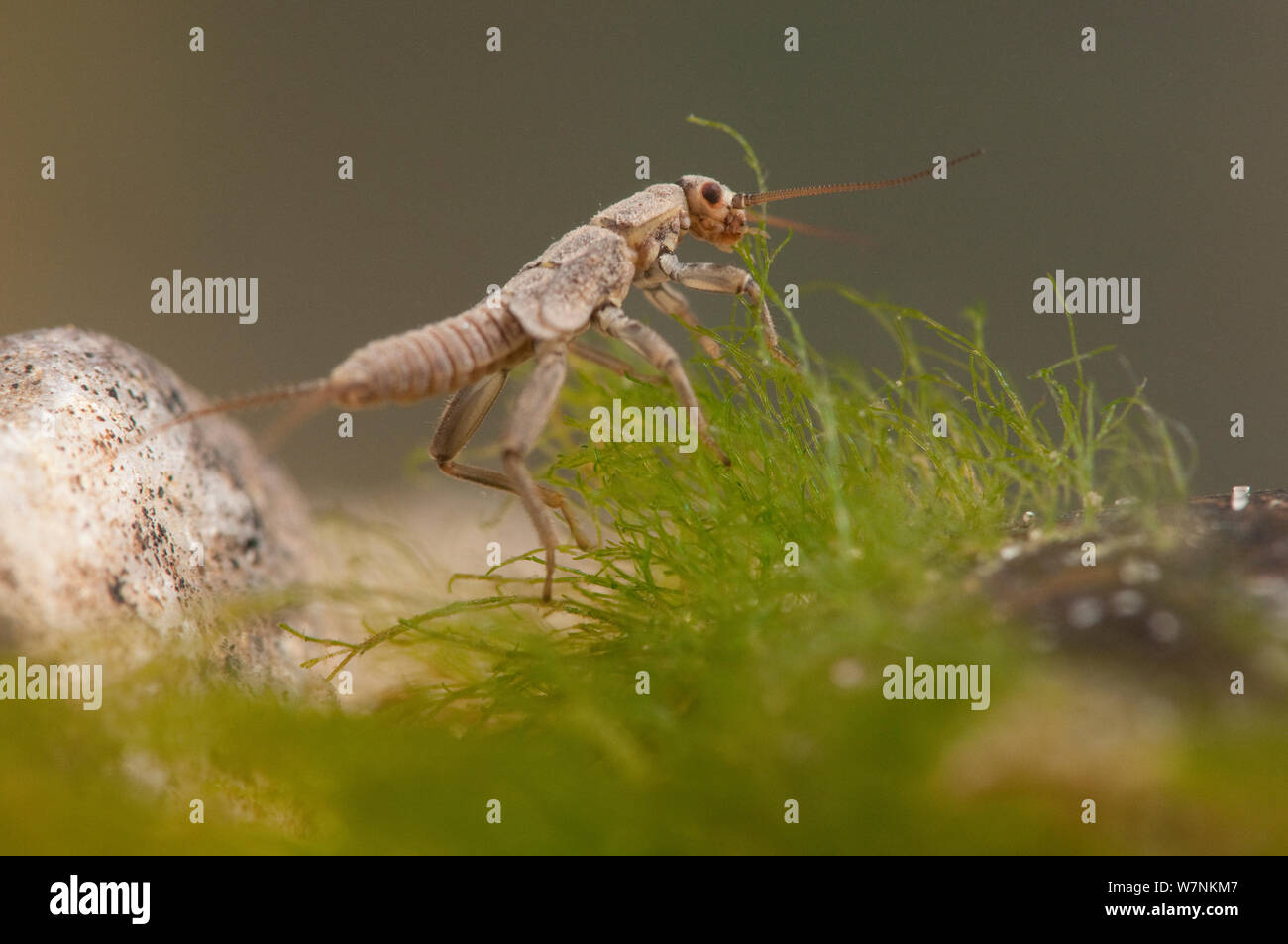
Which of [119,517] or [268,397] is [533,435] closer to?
[268,397]

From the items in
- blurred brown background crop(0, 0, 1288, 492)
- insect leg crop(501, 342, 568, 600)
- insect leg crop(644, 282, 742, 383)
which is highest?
blurred brown background crop(0, 0, 1288, 492)

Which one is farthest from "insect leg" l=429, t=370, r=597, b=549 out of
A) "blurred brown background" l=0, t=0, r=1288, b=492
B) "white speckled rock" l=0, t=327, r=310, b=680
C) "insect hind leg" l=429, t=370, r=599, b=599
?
"blurred brown background" l=0, t=0, r=1288, b=492

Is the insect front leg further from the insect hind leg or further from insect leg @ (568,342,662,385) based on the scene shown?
the insect hind leg

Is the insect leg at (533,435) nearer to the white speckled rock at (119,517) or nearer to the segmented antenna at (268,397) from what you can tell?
the segmented antenna at (268,397)

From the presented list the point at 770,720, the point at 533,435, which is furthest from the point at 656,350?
the point at 770,720

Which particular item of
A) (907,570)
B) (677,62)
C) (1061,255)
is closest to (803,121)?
(677,62)

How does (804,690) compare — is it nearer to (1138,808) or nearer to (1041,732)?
(1041,732)

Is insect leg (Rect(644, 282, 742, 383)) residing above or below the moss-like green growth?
above
